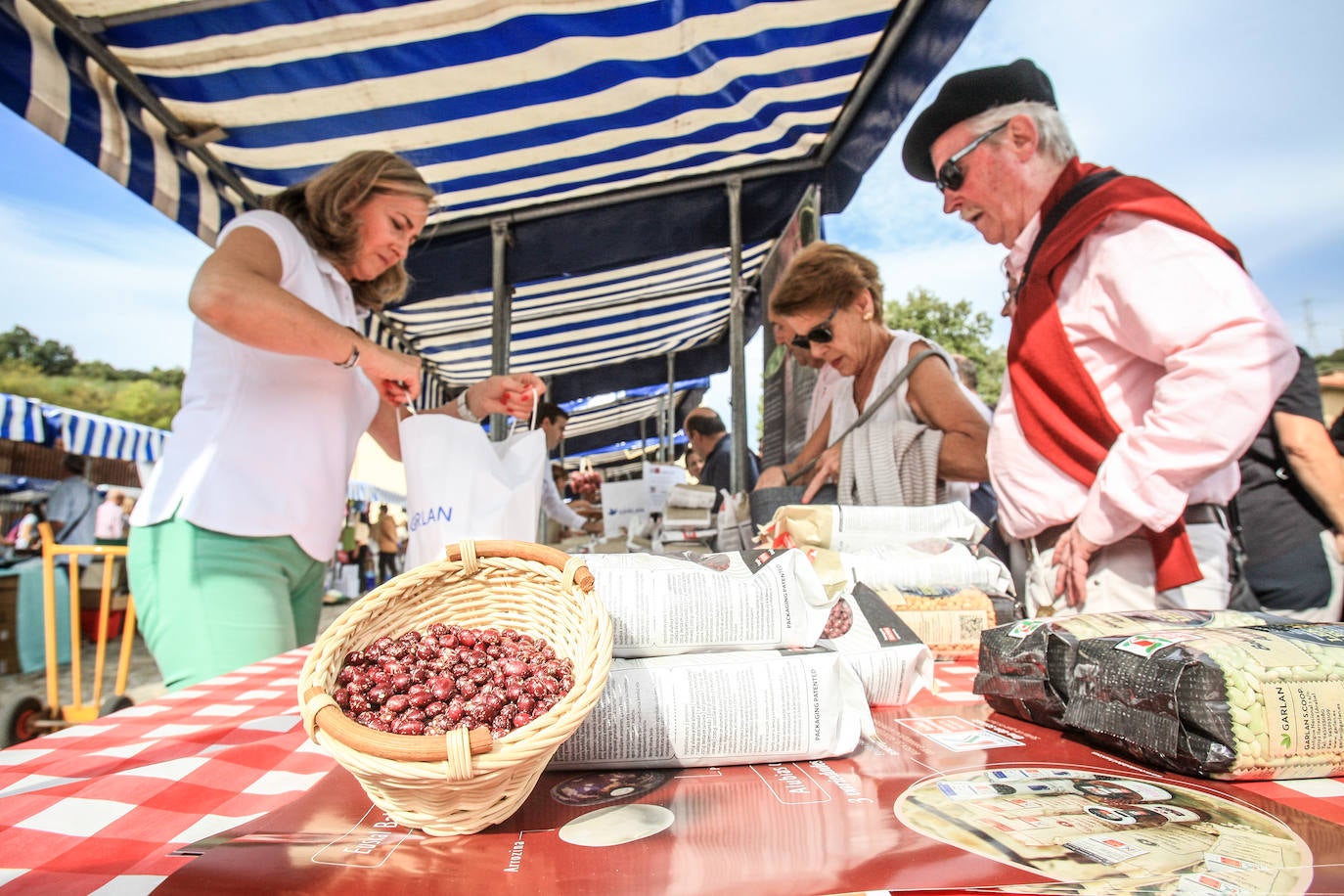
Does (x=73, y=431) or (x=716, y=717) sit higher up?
(x=73, y=431)

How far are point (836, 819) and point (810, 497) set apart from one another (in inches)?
65.8

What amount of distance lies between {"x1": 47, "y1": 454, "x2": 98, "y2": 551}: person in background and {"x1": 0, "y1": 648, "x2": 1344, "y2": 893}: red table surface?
777 cm

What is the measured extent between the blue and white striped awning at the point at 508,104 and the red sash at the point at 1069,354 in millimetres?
796

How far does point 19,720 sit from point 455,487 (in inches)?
94.2

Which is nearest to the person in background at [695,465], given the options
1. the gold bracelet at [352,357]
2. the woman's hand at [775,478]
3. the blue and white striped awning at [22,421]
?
the woman's hand at [775,478]

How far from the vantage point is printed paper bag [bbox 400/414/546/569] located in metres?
1.46

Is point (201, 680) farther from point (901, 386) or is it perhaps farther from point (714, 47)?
point (714, 47)

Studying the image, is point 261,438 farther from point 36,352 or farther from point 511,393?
point 36,352

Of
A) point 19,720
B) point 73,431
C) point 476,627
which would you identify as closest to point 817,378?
point 476,627

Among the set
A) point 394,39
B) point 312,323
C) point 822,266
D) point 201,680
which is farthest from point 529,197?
point 201,680

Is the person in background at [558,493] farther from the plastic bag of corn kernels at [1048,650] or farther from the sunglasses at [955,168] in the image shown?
the plastic bag of corn kernels at [1048,650]

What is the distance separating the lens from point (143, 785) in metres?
0.84

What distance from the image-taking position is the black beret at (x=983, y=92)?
1559 millimetres

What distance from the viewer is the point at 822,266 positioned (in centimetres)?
239
